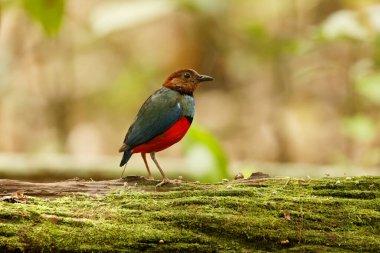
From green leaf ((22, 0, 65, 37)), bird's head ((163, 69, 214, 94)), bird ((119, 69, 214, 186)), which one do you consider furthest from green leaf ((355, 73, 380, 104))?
bird ((119, 69, 214, 186))

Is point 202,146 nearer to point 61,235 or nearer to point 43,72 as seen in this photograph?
point 61,235

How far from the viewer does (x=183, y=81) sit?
4.05 metres

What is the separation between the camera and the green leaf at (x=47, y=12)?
5555 millimetres

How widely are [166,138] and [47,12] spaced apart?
225 centimetres

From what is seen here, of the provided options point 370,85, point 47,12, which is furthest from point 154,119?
point 370,85

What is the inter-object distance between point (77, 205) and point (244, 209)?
75cm

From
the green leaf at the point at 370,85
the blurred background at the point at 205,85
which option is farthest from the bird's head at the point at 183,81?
the blurred background at the point at 205,85

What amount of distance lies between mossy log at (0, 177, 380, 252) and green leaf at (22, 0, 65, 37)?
2.34 metres

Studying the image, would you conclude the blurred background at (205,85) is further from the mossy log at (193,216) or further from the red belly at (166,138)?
the mossy log at (193,216)

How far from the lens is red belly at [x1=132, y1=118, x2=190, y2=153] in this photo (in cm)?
377

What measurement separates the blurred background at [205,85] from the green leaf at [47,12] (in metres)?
2.61

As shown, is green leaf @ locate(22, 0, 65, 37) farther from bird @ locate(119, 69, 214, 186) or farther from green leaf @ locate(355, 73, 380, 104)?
green leaf @ locate(355, 73, 380, 104)

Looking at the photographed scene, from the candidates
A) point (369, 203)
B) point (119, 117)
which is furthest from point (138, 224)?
point (119, 117)

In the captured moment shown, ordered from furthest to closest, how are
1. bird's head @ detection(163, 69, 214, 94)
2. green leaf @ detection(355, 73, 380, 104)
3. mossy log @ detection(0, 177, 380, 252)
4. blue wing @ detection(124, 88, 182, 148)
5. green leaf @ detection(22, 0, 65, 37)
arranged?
green leaf @ detection(355, 73, 380, 104) → green leaf @ detection(22, 0, 65, 37) → bird's head @ detection(163, 69, 214, 94) → blue wing @ detection(124, 88, 182, 148) → mossy log @ detection(0, 177, 380, 252)
